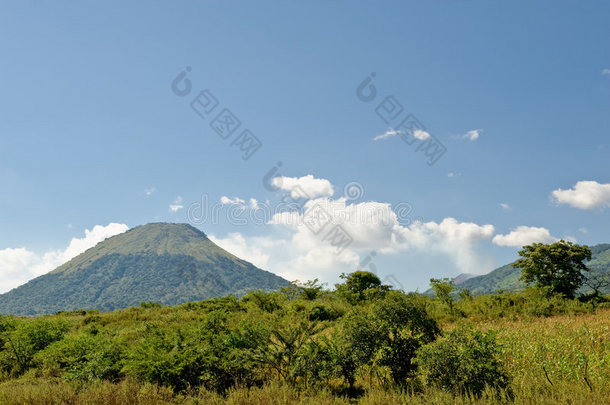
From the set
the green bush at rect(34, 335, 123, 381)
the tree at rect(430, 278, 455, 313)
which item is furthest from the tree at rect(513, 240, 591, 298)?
the green bush at rect(34, 335, 123, 381)

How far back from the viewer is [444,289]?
2188 cm

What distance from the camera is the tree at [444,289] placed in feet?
71.3

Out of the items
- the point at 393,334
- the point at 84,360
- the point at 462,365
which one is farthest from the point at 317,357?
the point at 84,360

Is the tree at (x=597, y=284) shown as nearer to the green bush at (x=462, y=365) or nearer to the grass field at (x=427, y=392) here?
the grass field at (x=427, y=392)

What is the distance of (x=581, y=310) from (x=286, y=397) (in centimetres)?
2340

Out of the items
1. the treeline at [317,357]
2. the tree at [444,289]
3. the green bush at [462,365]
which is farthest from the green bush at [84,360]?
the tree at [444,289]

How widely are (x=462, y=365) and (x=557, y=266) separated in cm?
3196

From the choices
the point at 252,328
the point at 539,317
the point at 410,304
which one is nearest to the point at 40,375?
the point at 252,328

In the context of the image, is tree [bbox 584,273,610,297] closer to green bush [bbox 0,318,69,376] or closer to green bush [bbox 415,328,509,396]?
green bush [bbox 415,328,509,396]

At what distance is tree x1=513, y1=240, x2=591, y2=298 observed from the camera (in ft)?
105

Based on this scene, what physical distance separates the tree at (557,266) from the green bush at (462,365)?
28.4 m

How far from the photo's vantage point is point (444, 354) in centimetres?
830

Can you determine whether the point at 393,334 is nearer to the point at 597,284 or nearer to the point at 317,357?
the point at 317,357

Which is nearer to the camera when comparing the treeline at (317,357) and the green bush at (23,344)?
the treeline at (317,357)
